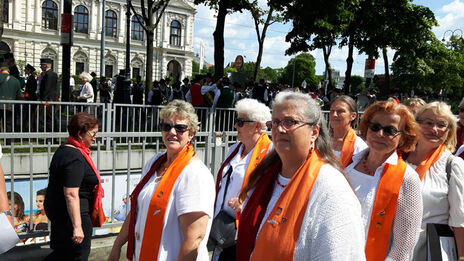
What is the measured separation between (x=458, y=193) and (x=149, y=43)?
43.9 ft

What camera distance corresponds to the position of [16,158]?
575 centimetres

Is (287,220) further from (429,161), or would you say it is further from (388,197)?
(429,161)

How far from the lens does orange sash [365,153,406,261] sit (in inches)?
97.8

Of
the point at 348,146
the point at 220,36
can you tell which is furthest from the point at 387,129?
the point at 220,36

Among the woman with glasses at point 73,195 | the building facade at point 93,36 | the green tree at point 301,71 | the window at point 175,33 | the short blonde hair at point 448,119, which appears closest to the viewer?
the short blonde hair at point 448,119

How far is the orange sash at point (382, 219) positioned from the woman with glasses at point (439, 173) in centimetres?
50

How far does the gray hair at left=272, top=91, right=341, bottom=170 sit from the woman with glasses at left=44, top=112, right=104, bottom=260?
2.03 meters

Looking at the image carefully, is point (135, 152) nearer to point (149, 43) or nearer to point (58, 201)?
point (58, 201)

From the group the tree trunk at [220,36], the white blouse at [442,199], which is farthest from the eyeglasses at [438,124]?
the tree trunk at [220,36]

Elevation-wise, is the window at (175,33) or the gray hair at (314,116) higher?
the window at (175,33)

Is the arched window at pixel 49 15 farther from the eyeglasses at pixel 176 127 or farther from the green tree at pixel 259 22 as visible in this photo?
the eyeglasses at pixel 176 127

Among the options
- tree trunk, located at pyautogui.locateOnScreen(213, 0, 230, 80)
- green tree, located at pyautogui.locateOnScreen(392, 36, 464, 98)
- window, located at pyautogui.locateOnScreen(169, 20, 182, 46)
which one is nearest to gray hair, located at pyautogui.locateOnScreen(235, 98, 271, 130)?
tree trunk, located at pyautogui.locateOnScreen(213, 0, 230, 80)

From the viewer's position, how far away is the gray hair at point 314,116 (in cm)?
212

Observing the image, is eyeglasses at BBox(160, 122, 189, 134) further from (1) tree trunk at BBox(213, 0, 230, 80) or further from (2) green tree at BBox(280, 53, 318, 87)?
(2) green tree at BBox(280, 53, 318, 87)
